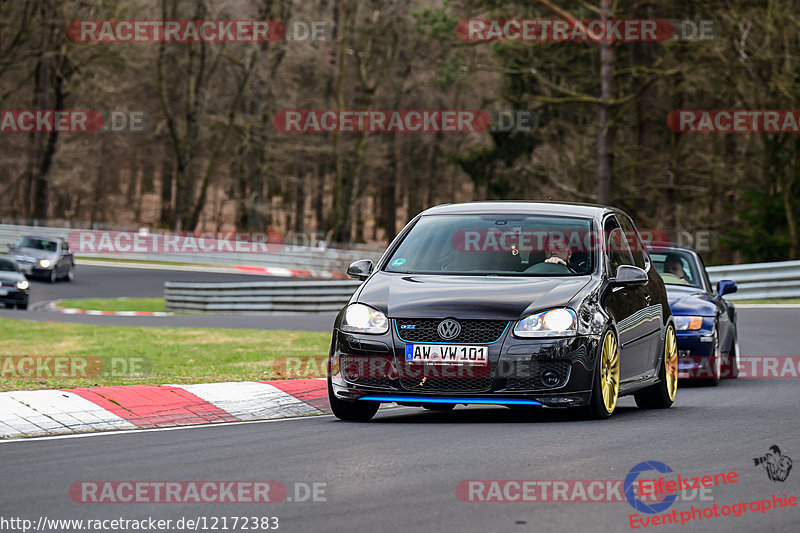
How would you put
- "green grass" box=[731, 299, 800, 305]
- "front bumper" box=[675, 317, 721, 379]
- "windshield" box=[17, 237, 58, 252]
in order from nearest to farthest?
"front bumper" box=[675, 317, 721, 379] < "green grass" box=[731, 299, 800, 305] < "windshield" box=[17, 237, 58, 252]

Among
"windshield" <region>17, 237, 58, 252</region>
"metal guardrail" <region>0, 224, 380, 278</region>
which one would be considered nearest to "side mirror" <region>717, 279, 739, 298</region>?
"windshield" <region>17, 237, 58, 252</region>

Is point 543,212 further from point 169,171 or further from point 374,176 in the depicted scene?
point 169,171

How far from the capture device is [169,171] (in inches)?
3406

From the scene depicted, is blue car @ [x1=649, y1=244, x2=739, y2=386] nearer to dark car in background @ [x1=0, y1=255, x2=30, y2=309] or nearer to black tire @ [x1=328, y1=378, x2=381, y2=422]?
black tire @ [x1=328, y1=378, x2=381, y2=422]

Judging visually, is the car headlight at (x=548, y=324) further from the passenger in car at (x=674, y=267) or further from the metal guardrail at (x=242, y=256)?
the metal guardrail at (x=242, y=256)

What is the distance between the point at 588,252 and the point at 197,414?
3.34 meters

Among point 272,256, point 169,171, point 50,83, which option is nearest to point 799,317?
point 272,256

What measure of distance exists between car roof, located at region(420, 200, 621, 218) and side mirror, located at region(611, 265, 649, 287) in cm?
69

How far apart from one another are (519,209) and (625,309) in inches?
46.8

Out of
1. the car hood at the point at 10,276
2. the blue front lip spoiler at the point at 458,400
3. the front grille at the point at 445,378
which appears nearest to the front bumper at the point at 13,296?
the car hood at the point at 10,276

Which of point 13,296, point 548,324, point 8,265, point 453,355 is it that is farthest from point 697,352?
point 8,265

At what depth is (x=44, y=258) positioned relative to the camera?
41219mm

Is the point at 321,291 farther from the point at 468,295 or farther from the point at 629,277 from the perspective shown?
the point at 468,295

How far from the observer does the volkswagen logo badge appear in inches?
359
